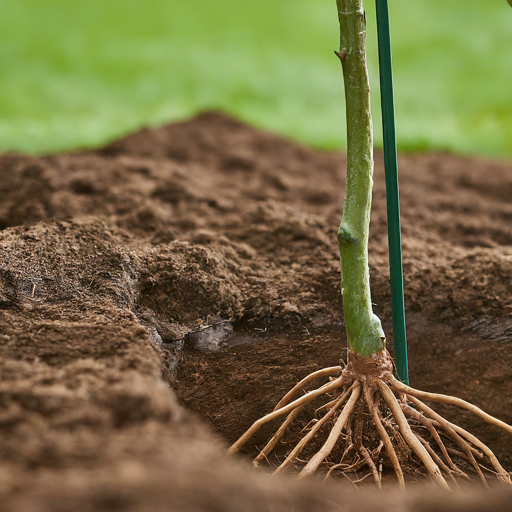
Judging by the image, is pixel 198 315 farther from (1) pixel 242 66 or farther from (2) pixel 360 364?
(1) pixel 242 66

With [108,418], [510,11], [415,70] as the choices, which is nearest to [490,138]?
[415,70]

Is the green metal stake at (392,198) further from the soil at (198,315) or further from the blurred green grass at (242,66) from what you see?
the blurred green grass at (242,66)

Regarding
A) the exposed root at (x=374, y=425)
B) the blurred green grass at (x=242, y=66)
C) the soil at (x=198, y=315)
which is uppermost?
the blurred green grass at (x=242, y=66)

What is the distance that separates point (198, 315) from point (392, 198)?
1.43 ft

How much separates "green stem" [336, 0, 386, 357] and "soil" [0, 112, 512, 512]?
216 mm

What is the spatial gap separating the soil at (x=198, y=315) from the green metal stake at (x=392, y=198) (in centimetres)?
14

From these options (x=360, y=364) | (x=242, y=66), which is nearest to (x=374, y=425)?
(x=360, y=364)

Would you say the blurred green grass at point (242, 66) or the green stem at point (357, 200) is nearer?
the green stem at point (357, 200)

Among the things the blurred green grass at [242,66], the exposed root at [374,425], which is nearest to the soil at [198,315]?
the exposed root at [374,425]

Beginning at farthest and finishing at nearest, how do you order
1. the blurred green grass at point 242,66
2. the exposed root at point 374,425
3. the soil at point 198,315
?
the blurred green grass at point 242,66
the exposed root at point 374,425
the soil at point 198,315

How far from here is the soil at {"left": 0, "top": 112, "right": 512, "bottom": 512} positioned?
0.51 meters

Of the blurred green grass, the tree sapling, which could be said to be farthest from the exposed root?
the blurred green grass

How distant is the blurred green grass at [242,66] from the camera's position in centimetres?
293

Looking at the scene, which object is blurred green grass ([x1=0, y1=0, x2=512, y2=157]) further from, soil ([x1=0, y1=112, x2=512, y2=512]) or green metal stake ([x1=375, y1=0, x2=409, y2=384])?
green metal stake ([x1=375, y1=0, x2=409, y2=384])
